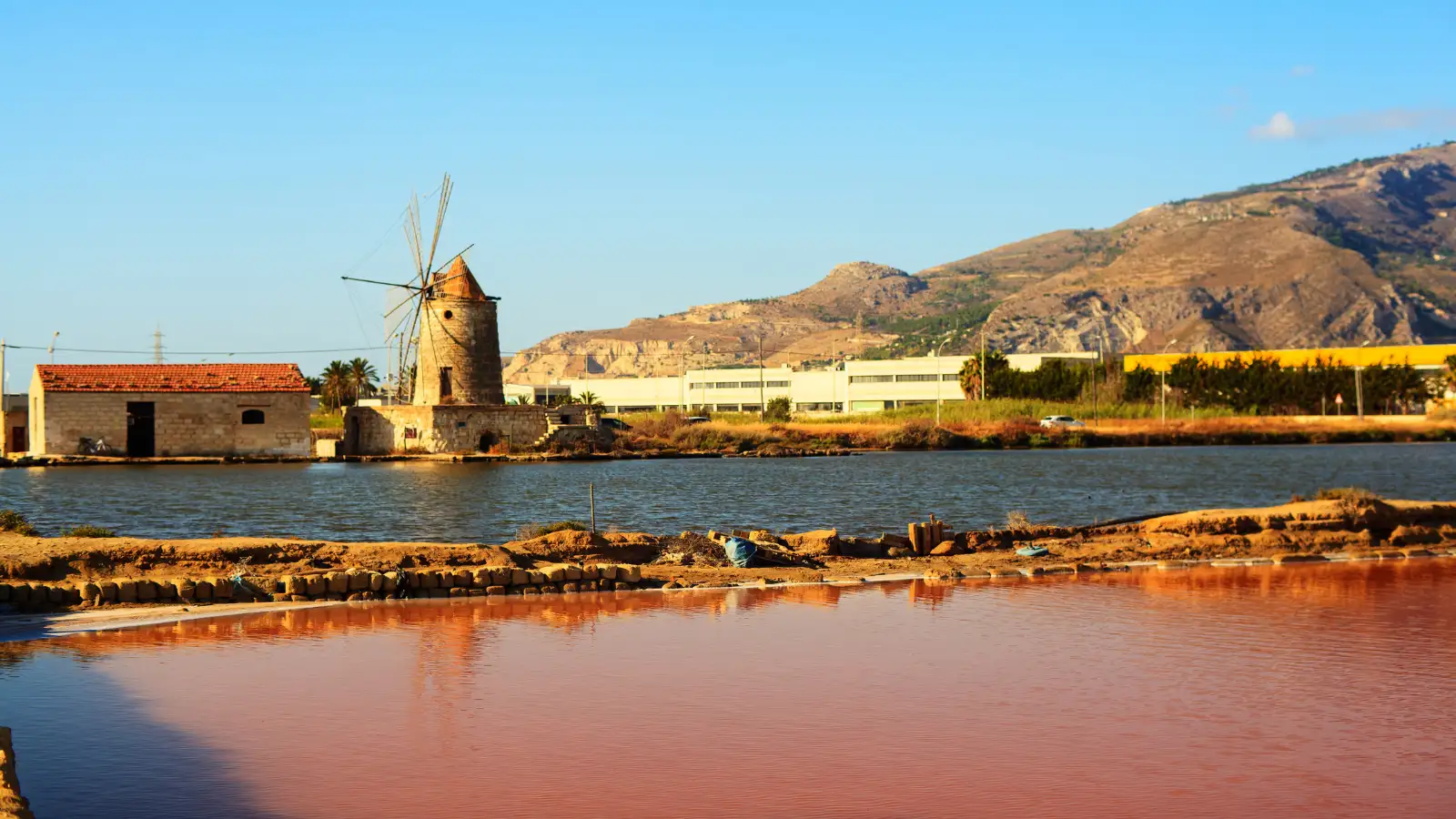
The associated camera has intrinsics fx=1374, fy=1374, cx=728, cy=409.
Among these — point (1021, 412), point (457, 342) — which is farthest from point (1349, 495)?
point (1021, 412)

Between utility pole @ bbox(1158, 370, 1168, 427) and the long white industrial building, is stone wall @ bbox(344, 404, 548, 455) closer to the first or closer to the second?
utility pole @ bbox(1158, 370, 1168, 427)

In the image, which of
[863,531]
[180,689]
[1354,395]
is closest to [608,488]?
[863,531]

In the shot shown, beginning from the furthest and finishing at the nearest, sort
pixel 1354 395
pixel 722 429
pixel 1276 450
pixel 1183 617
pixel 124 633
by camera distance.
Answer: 1. pixel 1354 395
2. pixel 722 429
3. pixel 1276 450
4. pixel 1183 617
5. pixel 124 633

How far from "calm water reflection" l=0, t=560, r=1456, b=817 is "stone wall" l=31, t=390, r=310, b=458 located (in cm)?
4148

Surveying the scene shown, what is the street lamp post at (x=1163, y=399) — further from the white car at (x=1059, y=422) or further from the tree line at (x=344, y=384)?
the tree line at (x=344, y=384)

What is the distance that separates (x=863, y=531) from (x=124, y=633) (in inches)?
525

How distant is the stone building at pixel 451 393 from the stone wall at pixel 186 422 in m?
3.15

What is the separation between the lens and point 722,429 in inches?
2692

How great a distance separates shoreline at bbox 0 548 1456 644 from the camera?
12812 millimetres

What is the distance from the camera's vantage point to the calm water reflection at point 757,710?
307 inches

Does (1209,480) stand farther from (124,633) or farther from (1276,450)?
(124,633)

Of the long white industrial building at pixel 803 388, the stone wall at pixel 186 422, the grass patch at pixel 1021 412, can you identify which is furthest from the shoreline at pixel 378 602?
the long white industrial building at pixel 803 388

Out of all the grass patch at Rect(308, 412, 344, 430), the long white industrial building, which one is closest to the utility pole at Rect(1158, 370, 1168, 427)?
the long white industrial building

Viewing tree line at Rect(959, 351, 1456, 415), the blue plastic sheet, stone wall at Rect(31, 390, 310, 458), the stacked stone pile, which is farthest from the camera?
tree line at Rect(959, 351, 1456, 415)
